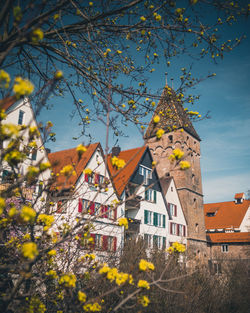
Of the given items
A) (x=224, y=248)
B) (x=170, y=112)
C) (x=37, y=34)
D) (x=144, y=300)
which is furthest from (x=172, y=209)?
(x=37, y=34)

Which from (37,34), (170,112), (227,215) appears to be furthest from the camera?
(227,215)

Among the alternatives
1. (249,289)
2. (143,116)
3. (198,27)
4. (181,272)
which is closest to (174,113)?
(143,116)

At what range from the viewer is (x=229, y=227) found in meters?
42.5

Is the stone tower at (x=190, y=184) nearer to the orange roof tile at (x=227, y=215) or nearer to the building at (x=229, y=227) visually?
the building at (x=229, y=227)

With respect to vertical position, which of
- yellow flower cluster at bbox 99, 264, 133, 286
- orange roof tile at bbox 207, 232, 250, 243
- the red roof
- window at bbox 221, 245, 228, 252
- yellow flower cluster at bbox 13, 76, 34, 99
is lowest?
window at bbox 221, 245, 228, 252

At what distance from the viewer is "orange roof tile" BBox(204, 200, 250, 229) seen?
43188 millimetres

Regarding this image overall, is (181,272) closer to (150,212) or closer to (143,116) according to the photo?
(143,116)

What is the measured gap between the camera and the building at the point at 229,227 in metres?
37.3

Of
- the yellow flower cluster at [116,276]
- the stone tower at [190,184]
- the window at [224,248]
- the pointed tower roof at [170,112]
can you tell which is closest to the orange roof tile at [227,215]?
the window at [224,248]

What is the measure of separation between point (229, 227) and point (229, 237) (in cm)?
421

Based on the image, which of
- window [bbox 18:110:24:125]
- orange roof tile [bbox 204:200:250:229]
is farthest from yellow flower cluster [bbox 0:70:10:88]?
orange roof tile [bbox 204:200:250:229]

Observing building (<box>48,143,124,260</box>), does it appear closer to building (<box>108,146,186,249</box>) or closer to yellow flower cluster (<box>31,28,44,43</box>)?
yellow flower cluster (<box>31,28,44,43</box>)

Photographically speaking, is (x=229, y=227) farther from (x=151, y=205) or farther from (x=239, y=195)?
(x=151, y=205)

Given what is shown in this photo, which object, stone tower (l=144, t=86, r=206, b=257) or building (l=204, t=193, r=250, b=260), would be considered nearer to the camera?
stone tower (l=144, t=86, r=206, b=257)
